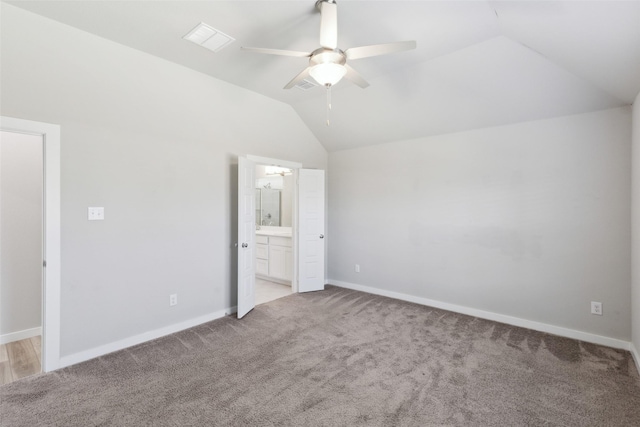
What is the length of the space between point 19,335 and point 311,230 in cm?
378

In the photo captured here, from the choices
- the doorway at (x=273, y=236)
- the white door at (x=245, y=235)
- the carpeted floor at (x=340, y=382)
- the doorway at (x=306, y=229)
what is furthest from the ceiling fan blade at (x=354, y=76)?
the doorway at (x=273, y=236)

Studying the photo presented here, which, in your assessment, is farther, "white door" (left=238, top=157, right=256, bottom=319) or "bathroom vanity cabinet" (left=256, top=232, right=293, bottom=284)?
"bathroom vanity cabinet" (left=256, top=232, right=293, bottom=284)

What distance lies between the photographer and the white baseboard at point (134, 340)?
2660 millimetres

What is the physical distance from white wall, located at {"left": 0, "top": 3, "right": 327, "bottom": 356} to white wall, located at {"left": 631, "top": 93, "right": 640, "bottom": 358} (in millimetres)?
4067

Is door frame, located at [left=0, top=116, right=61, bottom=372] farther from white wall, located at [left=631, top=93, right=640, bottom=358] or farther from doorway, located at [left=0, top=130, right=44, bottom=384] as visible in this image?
white wall, located at [left=631, top=93, right=640, bottom=358]

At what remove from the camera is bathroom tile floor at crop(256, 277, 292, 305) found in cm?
463

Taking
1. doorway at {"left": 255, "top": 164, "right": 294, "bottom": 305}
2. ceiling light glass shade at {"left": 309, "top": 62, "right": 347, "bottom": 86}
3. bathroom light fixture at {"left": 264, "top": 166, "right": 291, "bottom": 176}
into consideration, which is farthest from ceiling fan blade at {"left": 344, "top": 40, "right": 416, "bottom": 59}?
bathroom light fixture at {"left": 264, "top": 166, "right": 291, "bottom": 176}

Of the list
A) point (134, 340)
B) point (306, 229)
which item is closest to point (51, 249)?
point (134, 340)

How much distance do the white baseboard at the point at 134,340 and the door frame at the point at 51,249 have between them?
11 cm

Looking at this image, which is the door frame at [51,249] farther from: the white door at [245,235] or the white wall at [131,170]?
the white door at [245,235]

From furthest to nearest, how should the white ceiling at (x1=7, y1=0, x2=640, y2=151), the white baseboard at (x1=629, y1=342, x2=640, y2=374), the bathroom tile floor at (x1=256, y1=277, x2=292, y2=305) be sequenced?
the bathroom tile floor at (x1=256, y1=277, x2=292, y2=305) → the white baseboard at (x1=629, y1=342, x2=640, y2=374) → the white ceiling at (x1=7, y1=0, x2=640, y2=151)

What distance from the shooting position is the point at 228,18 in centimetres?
237

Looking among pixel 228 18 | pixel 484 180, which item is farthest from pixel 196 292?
pixel 484 180

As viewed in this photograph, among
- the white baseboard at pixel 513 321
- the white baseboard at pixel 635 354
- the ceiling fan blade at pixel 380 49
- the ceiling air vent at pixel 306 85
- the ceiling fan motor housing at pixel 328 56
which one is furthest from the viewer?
the ceiling air vent at pixel 306 85
